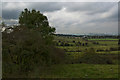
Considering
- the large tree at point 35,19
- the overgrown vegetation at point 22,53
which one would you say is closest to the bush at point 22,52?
the overgrown vegetation at point 22,53

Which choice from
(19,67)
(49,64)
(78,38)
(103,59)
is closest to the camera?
(19,67)

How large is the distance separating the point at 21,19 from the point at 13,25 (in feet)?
17.5

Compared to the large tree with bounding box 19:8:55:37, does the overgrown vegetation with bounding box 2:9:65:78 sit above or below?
below

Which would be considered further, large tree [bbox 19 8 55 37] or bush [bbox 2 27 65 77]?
large tree [bbox 19 8 55 37]

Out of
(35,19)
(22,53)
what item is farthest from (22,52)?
(35,19)

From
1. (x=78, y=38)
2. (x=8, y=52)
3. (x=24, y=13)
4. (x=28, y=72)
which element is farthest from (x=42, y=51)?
(x=78, y=38)

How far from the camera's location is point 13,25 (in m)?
10.9

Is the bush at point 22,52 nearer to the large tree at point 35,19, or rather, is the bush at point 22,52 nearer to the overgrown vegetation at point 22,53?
the overgrown vegetation at point 22,53

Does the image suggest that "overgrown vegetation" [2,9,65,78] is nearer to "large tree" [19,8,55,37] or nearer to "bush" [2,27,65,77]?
"bush" [2,27,65,77]

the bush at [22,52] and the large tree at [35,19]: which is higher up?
the large tree at [35,19]

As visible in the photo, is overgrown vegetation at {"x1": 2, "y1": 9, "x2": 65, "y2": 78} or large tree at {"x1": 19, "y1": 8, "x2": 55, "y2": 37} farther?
large tree at {"x1": 19, "y1": 8, "x2": 55, "y2": 37}

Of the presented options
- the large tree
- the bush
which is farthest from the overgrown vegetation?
the large tree

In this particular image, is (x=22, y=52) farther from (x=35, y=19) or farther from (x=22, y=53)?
(x=35, y=19)

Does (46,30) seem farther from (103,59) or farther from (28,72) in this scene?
(103,59)
